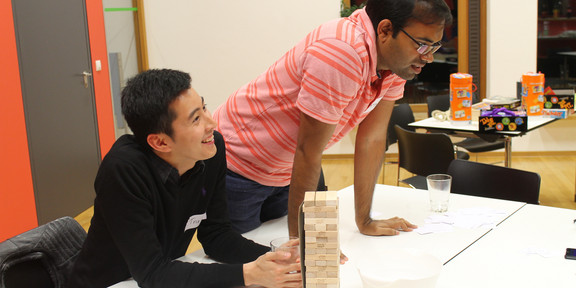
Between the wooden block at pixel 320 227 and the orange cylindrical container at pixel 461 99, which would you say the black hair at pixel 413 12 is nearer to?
the wooden block at pixel 320 227

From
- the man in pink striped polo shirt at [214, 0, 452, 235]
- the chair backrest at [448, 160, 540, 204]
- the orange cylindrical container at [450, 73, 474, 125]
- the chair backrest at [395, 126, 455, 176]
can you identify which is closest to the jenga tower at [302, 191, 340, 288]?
the man in pink striped polo shirt at [214, 0, 452, 235]

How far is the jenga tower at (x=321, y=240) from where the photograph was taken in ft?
3.43

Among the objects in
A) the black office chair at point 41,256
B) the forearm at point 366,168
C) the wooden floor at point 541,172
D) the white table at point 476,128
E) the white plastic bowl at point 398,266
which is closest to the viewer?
the white plastic bowl at point 398,266

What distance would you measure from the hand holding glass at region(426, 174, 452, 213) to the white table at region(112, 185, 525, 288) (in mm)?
37

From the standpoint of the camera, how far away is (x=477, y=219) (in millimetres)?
1751

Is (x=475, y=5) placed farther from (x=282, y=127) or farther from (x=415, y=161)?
(x=282, y=127)

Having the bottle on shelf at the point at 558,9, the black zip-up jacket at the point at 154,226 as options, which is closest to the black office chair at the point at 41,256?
the black zip-up jacket at the point at 154,226

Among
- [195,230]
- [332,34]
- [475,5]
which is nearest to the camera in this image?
[332,34]

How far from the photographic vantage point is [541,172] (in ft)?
17.0

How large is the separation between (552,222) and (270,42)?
4.65 meters

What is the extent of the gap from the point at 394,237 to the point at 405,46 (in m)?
0.57

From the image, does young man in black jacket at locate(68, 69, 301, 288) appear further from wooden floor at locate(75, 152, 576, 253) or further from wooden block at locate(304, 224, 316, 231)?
wooden floor at locate(75, 152, 576, 253)

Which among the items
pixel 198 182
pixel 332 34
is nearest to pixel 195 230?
pixel 198 182

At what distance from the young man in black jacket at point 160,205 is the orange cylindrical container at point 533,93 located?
9.49 feet
